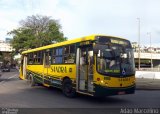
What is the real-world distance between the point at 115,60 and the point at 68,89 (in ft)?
11.1

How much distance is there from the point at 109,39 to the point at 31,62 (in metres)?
9.90

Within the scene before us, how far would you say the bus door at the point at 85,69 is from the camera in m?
13.7

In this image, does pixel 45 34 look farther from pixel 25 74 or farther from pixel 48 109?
pixel 48 109

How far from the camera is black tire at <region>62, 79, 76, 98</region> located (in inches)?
604

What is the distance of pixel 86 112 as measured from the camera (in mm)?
11219

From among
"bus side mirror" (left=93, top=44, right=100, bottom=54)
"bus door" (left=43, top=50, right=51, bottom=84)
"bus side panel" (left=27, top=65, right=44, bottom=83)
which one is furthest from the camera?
"bus side panel" (left=27, top=65, right=44, bottom=83)

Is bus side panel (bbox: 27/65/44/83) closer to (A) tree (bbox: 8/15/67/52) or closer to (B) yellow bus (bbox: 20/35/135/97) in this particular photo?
(B) yellow bus (bbox: 20/35/135/97)

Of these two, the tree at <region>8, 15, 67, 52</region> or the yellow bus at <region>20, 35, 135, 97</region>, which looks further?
the tree at <region>8, 15, 67, 52</region>

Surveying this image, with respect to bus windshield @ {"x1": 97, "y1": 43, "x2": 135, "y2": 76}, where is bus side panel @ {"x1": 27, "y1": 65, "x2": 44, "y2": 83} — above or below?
below

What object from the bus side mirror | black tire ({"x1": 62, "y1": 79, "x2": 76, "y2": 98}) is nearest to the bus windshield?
the bus side mirror

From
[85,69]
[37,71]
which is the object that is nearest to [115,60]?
[85,69]

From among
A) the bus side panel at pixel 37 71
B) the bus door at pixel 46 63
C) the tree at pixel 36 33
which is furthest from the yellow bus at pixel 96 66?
the tree at pixel 36 33

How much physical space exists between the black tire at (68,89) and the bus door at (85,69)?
0.81 metres

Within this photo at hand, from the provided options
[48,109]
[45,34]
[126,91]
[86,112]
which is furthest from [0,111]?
[45,34]
